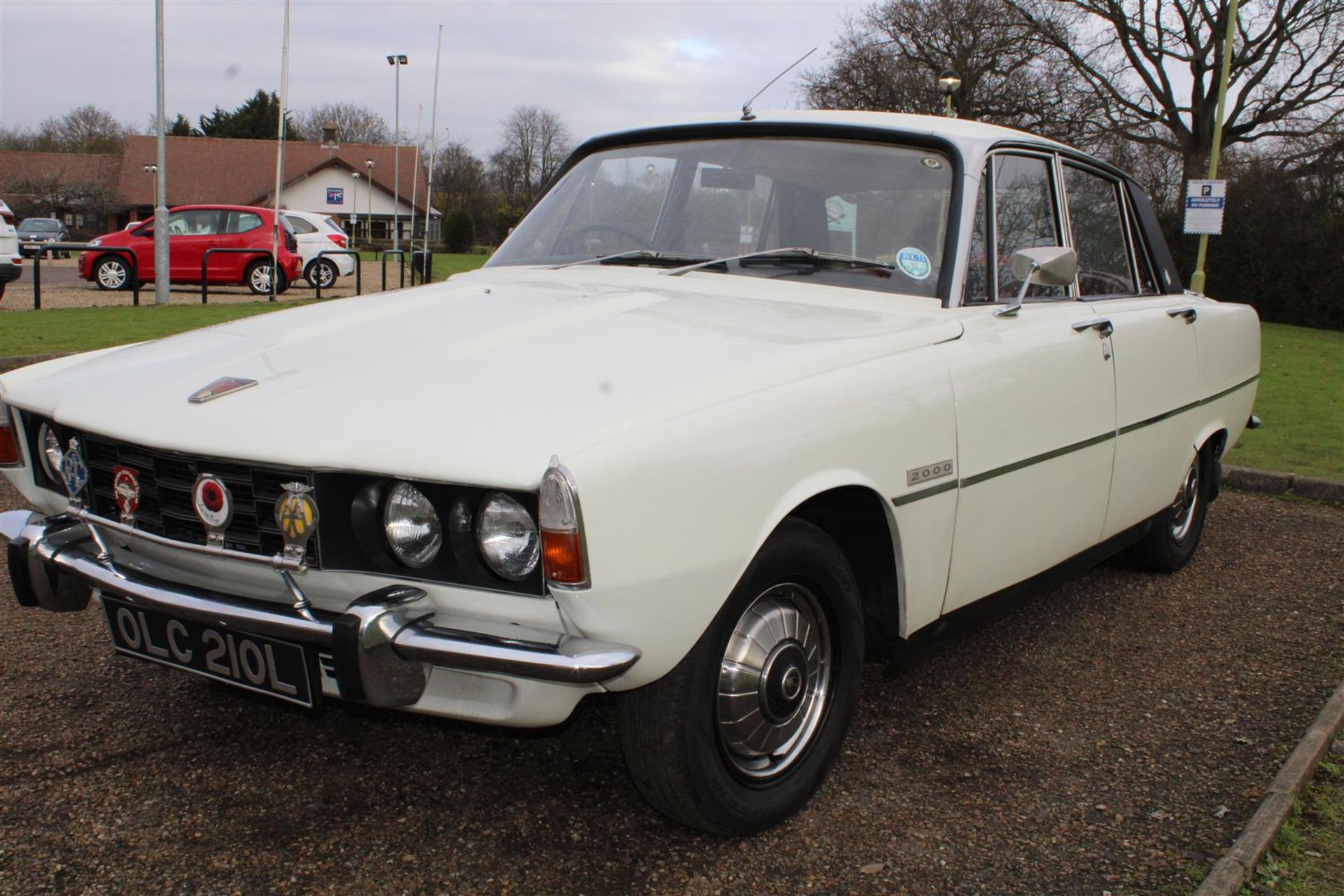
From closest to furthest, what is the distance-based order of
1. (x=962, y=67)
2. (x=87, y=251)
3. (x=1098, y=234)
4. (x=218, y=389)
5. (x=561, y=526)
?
(x=561, y=526) → (x=218, y=389) → (x=1098, y=234) → (x=87, y=251) → (x=962, y=67)

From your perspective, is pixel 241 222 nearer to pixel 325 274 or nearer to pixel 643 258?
pixel 325 274

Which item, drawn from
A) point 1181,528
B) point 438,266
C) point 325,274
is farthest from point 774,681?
point 438,266

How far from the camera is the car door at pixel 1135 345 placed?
12.7 ft

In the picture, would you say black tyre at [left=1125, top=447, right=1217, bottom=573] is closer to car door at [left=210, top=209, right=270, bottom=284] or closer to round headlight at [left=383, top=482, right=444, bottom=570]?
round headlight at [left=383, top=482, right=444, bottom=570]

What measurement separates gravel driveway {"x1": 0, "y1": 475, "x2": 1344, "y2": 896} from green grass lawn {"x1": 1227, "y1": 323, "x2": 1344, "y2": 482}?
151 inches

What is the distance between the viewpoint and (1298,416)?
374 inches

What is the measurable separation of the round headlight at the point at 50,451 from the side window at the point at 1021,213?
260 cm

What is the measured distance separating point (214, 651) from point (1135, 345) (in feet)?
10.1

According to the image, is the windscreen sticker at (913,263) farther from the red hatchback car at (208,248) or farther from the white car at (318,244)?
the white car at (318,244)

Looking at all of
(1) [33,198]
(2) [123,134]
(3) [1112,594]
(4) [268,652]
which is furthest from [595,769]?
(2) [123,134]

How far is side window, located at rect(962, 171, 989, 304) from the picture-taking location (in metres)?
3.32

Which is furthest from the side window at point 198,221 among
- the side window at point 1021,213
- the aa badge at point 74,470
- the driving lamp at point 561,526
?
the driving lamp at point 561,526

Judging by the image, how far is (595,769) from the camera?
293 centimetres

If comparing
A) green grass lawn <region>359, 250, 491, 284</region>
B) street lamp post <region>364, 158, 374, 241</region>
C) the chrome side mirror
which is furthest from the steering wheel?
street lamp post <region>364, 158, 374, 241</region>
